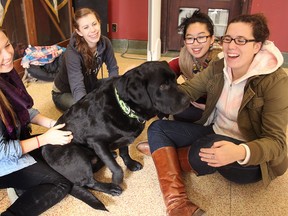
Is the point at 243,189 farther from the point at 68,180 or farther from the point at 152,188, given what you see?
the point at 68,180

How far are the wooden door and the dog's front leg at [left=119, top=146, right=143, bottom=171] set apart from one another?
2.50 m

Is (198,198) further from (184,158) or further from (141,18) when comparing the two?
(141,18)

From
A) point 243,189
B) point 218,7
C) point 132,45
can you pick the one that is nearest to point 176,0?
point 218,7

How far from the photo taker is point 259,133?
47.6 inches

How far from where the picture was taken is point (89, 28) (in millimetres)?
1793

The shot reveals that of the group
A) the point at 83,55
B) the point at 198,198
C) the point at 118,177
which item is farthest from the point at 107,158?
the point at 83,55

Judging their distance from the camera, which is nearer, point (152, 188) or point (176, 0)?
point (152, 188)

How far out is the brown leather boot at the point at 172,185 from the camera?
117 cm

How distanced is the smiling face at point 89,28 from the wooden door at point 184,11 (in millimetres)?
1988

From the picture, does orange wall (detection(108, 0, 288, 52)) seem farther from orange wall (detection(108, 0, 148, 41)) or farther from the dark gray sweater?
the dark gray sweater

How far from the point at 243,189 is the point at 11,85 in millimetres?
1199

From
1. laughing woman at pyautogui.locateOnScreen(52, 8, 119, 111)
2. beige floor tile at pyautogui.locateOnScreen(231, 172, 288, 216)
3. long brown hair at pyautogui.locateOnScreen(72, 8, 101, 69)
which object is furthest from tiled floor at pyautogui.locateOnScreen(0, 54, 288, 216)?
long brown hair at pyautogui.locateOnScreen(72, 8, 101, 69)

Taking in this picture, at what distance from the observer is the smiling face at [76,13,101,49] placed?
70.7 inches

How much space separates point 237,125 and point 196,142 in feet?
0.69
